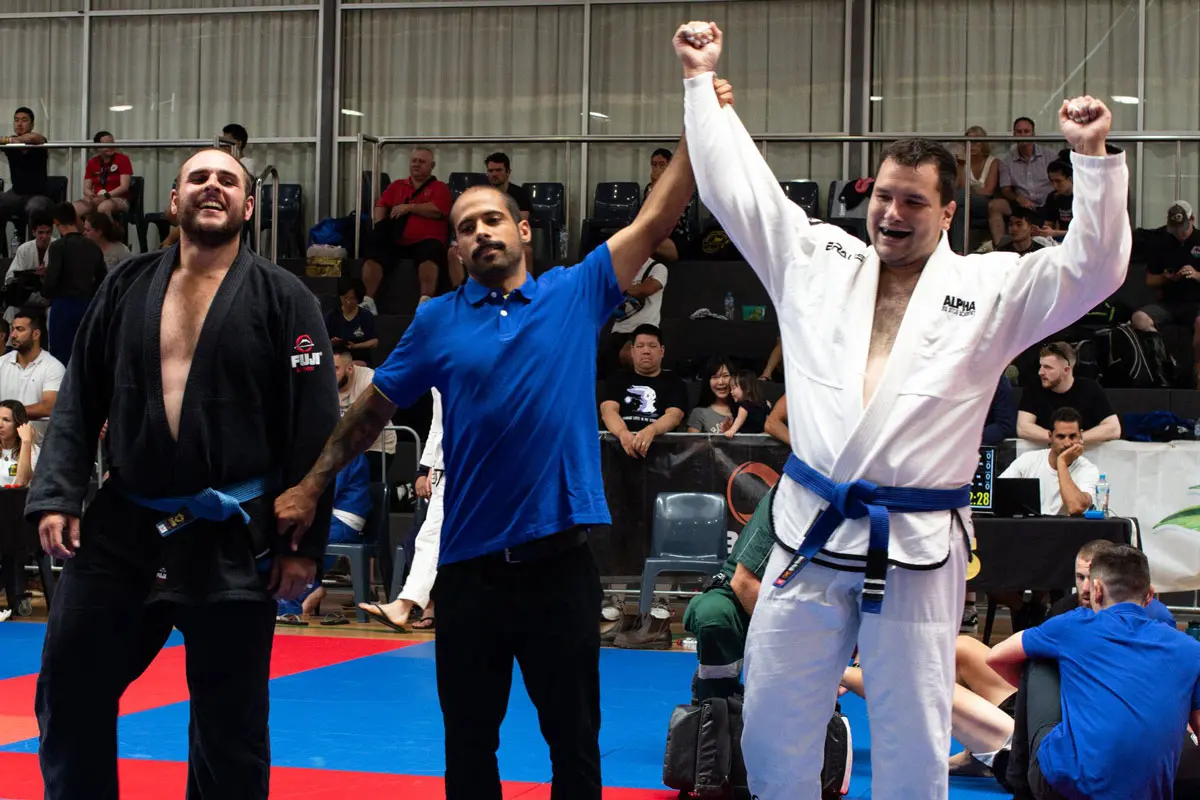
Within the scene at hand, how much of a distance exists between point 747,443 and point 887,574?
6.84m

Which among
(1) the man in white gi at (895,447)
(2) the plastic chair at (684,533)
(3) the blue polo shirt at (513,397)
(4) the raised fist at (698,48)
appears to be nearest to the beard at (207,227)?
(3) the blue polo shirt at (513,397)

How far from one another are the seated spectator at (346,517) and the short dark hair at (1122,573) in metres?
6.27

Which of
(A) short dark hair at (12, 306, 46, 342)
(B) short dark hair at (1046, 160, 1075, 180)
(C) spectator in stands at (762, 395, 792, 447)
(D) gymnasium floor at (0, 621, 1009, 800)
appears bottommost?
(D) gymnasium floor at (0, 621, 1009, 800)

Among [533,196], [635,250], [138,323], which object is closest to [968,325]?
[635,250]

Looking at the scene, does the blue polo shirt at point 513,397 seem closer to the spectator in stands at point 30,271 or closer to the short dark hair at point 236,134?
the spectator in stands at point 30,271

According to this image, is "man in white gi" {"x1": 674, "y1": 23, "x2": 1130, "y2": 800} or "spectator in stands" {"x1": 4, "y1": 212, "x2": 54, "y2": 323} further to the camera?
"spectator in stands" {"x1": 4, "y1": 212, "x2": 54, "y2": 323}

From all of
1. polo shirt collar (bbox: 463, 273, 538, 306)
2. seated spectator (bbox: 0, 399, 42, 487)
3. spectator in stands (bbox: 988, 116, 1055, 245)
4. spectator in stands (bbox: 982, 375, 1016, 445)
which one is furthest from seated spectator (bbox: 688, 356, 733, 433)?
polo shirt collar (bbox: 463, 273, 538, 306)

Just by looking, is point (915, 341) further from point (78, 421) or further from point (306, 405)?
point (78, 421)

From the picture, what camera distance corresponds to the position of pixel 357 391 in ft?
37.6

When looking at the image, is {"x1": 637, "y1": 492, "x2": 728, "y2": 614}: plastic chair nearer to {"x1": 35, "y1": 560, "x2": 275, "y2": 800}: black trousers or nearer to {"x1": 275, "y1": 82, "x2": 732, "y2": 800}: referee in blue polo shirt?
{"x1": 275, "y1": 82, "x2": 732, "y2": 800}: referee in blue polo shirt

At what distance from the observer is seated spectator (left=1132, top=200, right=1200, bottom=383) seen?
13375mm

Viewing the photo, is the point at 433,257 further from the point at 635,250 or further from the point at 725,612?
the point at 635,250

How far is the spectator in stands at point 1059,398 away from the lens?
10.0 m

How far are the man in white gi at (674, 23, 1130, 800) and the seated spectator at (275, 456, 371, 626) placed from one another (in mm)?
7038
